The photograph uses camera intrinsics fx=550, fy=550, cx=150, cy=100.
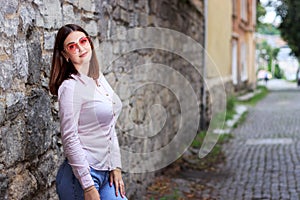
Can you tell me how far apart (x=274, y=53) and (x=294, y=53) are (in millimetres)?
27300

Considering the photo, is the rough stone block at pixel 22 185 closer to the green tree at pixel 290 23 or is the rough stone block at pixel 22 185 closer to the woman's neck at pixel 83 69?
the woman's neck at pixel 83 69

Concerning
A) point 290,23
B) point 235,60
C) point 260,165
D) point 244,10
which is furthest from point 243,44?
point 260,165

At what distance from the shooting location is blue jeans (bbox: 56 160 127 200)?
2.45m

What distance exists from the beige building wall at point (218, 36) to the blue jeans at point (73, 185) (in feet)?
25.5

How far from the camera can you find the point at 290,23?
26.0 meters

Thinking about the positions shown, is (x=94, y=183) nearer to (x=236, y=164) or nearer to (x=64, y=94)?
(x=64, y=94)

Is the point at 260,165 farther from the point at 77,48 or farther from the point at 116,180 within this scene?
the point at 77,48

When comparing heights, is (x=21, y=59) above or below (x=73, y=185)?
above

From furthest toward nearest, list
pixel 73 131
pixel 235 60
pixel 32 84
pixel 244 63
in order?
pixel 244 63 → pixel 235 60 → pixel 32 84 → pixel 73 131

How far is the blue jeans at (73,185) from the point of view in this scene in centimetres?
245

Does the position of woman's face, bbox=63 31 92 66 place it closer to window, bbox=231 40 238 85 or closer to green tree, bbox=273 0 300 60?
window, bbox=231 40 238 85

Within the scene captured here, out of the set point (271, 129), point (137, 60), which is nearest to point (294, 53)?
point (271, 129)

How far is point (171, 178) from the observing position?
20.6 feet

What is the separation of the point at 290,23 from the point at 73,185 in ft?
81.5
